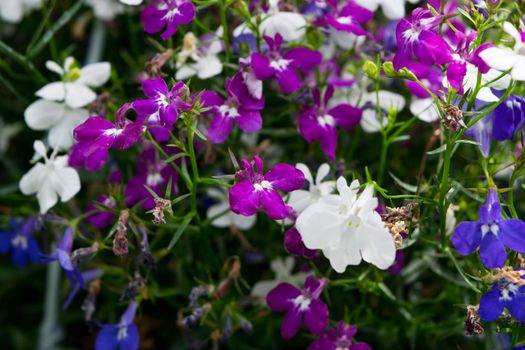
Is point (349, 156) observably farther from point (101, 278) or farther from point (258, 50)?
point (101, 278)

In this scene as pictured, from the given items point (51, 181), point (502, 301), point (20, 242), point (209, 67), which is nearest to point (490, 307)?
point (502, 301)

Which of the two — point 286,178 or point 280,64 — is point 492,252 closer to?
point 286,178

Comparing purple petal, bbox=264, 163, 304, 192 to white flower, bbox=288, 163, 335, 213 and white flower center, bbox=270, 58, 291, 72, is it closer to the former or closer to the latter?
white flower, bbox=288, 163, 335, 213

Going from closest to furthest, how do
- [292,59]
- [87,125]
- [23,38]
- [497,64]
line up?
[497,64]
[87,125]
[292,59]
[23,38]

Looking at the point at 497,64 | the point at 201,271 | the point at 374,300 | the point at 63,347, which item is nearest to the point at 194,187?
the point at 201,271

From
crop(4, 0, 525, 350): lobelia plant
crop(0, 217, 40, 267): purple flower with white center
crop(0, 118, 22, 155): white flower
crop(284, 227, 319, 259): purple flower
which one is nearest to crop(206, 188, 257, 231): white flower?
crop(4, 0, 525, 350): lobelia plant

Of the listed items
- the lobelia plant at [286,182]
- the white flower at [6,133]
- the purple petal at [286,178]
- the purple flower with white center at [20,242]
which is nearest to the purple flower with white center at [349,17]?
the lobelia plant at [286,182]

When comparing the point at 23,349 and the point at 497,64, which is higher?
the point at 497,64
